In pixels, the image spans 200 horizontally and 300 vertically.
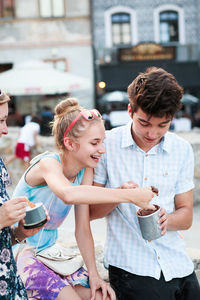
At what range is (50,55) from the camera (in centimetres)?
1727

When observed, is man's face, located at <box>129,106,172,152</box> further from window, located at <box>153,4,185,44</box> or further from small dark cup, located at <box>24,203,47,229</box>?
window, located at <box>153,4,185,44</box>

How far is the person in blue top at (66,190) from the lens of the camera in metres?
2.05

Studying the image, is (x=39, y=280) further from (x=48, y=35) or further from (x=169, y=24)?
(x=169, y=24)

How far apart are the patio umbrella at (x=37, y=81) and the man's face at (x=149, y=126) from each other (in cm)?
943

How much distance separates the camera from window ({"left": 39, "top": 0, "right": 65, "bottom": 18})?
1703cm

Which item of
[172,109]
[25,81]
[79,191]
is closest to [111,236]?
[79,191]

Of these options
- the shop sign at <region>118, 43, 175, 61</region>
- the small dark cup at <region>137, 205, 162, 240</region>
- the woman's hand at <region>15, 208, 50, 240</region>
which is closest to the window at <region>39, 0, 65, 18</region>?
the shop sign at <region>118, 43, 175, 61</region>

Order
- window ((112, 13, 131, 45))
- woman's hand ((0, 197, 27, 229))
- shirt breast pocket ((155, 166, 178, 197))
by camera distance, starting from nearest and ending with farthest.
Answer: woman's hand ((0, 197, 27, 229)) < shirt breast pocket ((155, 166, 178, 197)) < window ((112, 13, 131, 45))

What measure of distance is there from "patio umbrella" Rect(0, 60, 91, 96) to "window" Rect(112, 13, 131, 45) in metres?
5.82

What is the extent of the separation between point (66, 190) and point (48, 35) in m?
16.2

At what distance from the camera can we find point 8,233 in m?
1.89

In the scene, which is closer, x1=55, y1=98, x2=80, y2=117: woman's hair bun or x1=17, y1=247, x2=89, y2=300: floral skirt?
x1=17, y1=247, x2=89, y2=300: floral skirt

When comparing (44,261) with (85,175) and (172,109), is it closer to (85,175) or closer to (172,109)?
(85,175)

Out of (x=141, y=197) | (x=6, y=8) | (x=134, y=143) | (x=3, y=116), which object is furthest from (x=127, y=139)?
(x=6, y=8)
